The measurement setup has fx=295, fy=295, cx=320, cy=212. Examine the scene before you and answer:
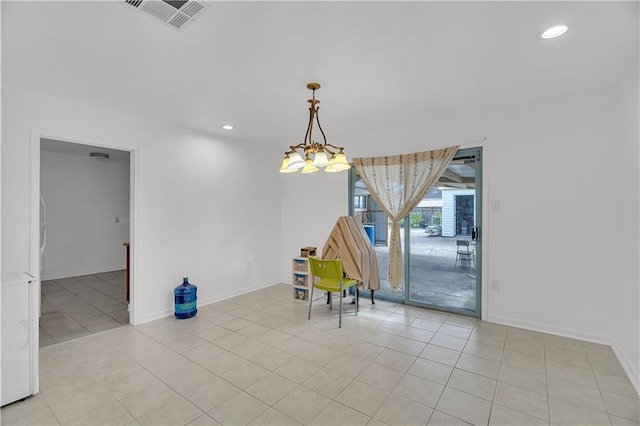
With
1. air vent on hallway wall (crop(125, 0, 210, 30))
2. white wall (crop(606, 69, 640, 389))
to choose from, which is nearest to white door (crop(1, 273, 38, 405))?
air vent on hallway wall (crop(125, 0, 210, 30))

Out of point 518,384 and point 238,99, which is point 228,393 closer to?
point 518,384

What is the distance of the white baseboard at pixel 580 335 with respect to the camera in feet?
7.59

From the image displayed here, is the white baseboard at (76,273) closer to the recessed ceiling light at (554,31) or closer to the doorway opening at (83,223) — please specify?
the doorway opening at (83,223)

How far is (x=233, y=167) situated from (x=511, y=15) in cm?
387

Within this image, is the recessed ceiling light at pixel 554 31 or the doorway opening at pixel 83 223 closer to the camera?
the recessed ceiling light at pixel 554 31

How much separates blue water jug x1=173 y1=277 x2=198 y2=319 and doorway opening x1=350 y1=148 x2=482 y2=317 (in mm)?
2628

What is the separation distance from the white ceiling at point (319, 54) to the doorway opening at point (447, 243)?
2.90 feet

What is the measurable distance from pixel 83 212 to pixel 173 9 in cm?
623

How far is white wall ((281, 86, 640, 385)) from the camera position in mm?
2885

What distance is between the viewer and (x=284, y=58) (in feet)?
7.31

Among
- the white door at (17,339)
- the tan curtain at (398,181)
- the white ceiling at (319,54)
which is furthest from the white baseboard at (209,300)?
the white ceiling at (319,54)

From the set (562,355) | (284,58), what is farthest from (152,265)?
(562,355)

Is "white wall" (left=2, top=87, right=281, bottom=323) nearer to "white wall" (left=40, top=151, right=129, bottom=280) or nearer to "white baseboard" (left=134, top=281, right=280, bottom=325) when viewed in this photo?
"white baseboard" (left=134, top=281, right=280, bottom=325)

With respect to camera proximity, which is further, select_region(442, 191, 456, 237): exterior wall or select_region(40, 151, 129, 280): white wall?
select_region(40, 151, 129, 280): white wall
